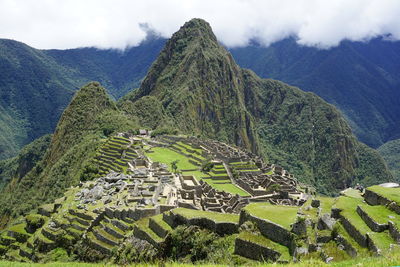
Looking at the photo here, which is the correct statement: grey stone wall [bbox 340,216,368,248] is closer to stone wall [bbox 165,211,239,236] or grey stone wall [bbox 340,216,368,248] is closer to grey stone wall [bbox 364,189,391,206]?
grey stone wall [bbox 364,189,391,206]

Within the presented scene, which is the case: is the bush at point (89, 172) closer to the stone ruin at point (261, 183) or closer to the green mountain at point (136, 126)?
the green mountain at point (136, 126)

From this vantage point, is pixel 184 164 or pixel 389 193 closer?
pixel 389 193

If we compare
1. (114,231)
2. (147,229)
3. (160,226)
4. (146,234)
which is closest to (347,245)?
(160,226)

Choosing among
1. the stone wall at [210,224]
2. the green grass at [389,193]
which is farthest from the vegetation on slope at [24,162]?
the green grass at [389,193]

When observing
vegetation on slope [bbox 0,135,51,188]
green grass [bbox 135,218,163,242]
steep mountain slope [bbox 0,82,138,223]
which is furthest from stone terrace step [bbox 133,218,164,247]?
vegetation on slope [bbox 0,135,51,188]

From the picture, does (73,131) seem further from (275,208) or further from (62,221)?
(275,208)

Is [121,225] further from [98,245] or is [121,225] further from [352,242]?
[352,242]

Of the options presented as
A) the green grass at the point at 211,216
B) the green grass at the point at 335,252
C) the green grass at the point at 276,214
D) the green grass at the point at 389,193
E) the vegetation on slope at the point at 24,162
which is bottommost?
the vegetation on slope at the point at 24,162
